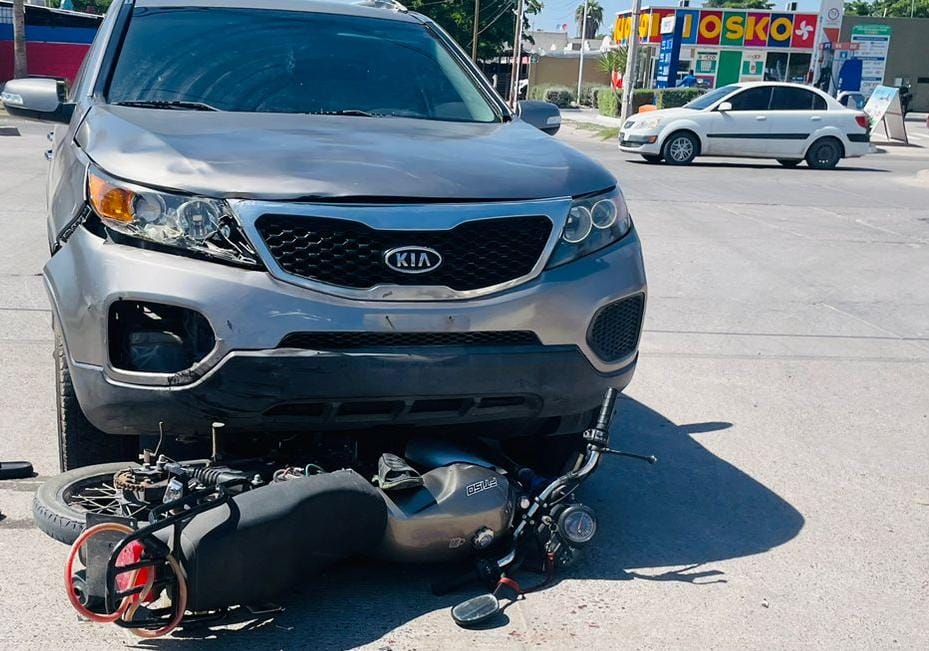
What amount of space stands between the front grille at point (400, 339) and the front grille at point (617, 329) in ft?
0.84

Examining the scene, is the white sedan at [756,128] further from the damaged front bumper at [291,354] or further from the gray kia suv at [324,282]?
the damaged front bumper at [291,354]

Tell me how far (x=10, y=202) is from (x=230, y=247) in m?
9.29

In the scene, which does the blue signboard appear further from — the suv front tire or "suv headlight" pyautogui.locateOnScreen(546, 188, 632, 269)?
the suv front tire

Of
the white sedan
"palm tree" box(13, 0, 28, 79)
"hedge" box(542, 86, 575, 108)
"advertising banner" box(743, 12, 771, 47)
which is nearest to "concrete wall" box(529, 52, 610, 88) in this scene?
"hedge" box(542, 86, 575, 108)

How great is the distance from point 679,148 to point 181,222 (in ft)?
61.3

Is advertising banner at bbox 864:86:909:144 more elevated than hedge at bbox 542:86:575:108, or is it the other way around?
advertising banner at bbox 864:86:909:144

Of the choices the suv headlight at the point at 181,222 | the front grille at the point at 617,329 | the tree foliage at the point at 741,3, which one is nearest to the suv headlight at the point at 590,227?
the front grille at the point at 617,329

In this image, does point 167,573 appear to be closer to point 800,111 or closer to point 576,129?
point 800,111

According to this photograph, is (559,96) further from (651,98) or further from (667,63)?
(651,98)

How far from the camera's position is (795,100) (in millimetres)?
21547

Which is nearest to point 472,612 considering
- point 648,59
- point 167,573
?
point 167,573

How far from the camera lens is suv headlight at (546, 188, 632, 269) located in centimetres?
362

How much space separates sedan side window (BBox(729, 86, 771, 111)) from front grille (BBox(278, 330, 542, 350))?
1900 centimetres

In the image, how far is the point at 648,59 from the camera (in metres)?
56.0
